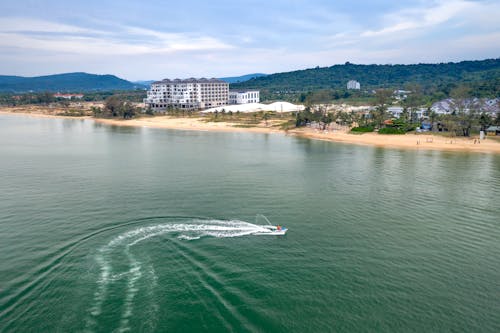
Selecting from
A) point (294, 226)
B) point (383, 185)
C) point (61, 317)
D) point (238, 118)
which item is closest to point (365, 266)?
point (294, 226)

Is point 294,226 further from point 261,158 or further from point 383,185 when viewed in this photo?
point 261,158

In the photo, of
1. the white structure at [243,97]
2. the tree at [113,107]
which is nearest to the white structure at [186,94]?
the white structure at [243,97]

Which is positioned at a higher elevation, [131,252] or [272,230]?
[272,230]

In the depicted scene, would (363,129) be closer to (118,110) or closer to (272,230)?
(272,230)

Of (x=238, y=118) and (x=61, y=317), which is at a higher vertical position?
(x=238, y=118)

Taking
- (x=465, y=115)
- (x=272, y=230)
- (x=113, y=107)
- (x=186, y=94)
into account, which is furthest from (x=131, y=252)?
(x=186, y=94)

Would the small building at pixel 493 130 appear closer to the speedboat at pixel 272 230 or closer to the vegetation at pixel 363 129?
the vegetation at pixel 363 129
